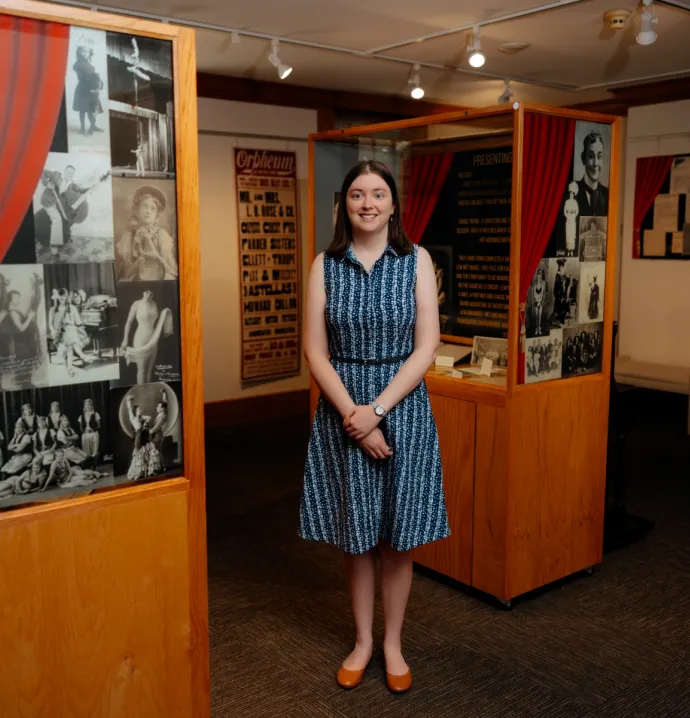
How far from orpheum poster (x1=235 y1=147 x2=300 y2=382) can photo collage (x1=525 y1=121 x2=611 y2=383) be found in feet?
11.2

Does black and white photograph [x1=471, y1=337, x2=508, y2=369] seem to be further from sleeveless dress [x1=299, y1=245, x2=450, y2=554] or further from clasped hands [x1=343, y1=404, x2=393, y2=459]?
clasped hands [x1=343, y1=404, x2=393, y2=459]

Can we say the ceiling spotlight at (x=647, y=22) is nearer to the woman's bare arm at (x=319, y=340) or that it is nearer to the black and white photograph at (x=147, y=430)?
the woman's bare arm at (x=319, y=340)

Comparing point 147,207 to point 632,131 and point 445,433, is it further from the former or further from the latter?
point 632,131

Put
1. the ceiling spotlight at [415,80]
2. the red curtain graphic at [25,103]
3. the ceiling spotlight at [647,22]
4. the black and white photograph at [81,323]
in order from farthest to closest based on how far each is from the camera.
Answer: the ceiling spotlight at [415,80]
the ceiling spotlight at [647,22]
the black and white photograph at [81,323]
the red curtain graphic at [25,103]

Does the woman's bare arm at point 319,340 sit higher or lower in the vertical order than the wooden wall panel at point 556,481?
higher

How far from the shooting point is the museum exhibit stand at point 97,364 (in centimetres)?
166

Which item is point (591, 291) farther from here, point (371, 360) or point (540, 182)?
point (371, 360)

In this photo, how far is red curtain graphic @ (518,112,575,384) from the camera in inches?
117

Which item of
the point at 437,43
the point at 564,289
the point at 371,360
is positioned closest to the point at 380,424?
the point at 371,360

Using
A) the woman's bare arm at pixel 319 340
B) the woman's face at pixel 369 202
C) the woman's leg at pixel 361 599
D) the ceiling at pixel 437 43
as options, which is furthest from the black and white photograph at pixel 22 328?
the ceiling at pixel 437 43

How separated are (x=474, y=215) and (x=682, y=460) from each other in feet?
9.40

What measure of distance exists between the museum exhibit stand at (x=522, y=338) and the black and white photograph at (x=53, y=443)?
5.66ft

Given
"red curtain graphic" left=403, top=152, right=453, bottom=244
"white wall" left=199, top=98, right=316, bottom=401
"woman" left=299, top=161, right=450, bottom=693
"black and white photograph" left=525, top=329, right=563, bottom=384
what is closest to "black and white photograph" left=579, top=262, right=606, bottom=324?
"black and white photograph" left=525, top=329, right=563, bottom=384

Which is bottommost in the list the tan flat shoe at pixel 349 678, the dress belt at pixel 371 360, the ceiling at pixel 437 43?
the tan flat shoe at pixel 349 678
